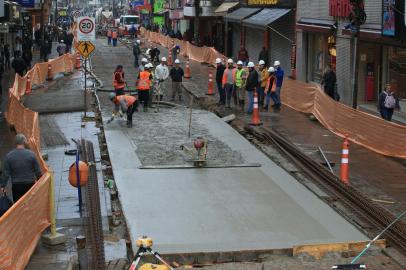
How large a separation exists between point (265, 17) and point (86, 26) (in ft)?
51.9

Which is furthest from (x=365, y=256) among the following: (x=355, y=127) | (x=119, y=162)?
(x=355, y=127)

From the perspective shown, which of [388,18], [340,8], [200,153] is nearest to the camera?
[200,153]

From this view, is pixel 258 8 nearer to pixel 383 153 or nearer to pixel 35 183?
pixel 383 153

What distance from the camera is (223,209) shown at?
1235 cm

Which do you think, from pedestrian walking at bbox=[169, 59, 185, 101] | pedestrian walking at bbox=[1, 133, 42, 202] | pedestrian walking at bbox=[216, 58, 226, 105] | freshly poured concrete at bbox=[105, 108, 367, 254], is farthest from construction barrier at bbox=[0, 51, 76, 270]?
pedestrian walking at bbox=[169, 59, 185, 101]

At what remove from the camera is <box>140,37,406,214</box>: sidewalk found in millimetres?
13883

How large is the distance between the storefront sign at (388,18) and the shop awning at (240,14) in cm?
1893

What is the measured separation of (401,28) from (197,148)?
8676 millimetres

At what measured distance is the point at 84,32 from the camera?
23.2 m

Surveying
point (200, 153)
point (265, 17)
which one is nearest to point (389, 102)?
point (200, 153)

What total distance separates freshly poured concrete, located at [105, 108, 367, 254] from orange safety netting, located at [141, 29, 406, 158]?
2.91 meters

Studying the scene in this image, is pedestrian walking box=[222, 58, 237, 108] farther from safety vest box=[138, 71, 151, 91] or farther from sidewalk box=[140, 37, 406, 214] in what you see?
safety vest box=[138, 71, 151, 91]

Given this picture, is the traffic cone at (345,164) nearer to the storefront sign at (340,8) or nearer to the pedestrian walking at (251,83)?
the pedestrian walking at (251,83)

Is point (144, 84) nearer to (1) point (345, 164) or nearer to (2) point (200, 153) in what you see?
(2) point (200, 153)
